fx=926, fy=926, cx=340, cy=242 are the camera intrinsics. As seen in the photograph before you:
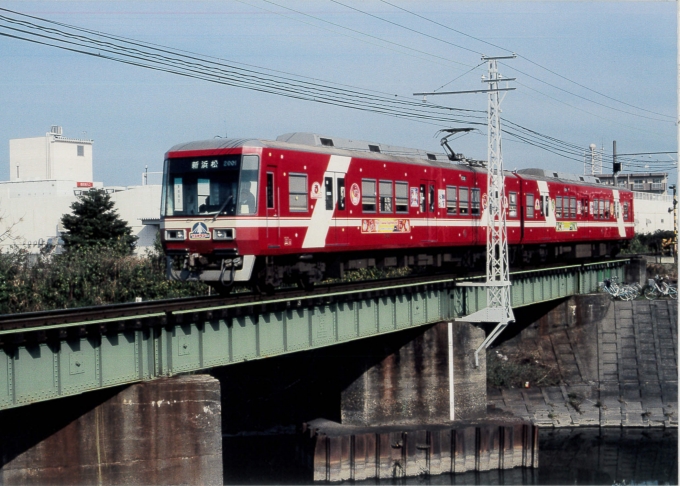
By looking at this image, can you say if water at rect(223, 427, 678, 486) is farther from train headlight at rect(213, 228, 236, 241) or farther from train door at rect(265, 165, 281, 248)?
train headlight at rect(213, 228, 236, 241)

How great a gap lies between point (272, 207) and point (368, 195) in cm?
475

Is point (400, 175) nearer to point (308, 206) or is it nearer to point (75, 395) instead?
point (308, 206)

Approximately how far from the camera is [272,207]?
20.7 m

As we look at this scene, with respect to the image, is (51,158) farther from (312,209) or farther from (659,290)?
(312,209)

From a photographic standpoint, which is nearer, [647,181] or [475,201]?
[475,201]

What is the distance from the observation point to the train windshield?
2016 cm

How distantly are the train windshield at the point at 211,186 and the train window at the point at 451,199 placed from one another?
1051 centimetres

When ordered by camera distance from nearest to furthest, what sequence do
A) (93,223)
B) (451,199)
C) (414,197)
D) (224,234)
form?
(224,234)
(414,197)
(451,199)
(93,223)

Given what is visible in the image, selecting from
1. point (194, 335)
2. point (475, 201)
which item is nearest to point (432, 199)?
point (475, 201)

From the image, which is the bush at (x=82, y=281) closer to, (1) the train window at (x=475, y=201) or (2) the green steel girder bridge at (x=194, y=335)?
(2) the green steel girder bridge at (x=194, y=335)

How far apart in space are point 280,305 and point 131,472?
5.55 metres

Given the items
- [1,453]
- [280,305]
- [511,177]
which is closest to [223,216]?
[280,305]

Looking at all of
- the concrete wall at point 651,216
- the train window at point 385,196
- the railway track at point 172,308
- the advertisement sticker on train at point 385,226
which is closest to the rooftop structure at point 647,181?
the concrete wall at point 651,216

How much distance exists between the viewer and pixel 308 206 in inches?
873
